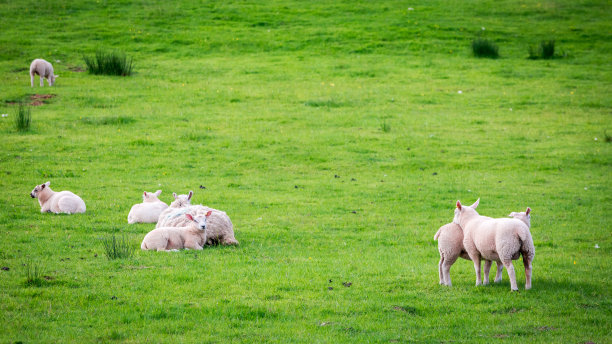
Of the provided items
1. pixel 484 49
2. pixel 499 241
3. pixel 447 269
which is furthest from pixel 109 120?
pixel 484 49

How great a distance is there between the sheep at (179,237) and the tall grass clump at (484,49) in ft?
92.0

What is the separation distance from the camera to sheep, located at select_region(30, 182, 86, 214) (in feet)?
47.4

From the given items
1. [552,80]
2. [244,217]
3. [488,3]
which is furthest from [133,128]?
[488,3]

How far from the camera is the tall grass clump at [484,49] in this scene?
35781 millimetres

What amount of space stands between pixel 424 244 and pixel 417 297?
3.84m

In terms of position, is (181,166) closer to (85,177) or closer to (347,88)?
(85,177)

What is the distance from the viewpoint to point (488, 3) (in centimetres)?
4572

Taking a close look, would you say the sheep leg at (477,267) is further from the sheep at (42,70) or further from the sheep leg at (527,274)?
the sheep at (42,70)

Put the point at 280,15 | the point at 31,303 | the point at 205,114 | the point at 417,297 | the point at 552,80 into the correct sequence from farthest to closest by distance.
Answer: the point at 280,15, the point at 552,80, the point at 205,114, the point at 417,297, the point at 31,303

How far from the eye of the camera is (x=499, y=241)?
840 centimetres

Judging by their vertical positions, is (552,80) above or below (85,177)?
above

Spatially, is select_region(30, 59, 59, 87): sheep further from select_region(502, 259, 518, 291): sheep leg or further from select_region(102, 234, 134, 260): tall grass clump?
select_region(502, 259, 518, 291): sheep leg

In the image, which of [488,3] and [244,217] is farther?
[488,3]

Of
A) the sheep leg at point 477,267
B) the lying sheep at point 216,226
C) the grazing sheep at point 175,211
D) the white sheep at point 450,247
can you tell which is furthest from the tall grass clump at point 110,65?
the sheep leg at point 477,267
